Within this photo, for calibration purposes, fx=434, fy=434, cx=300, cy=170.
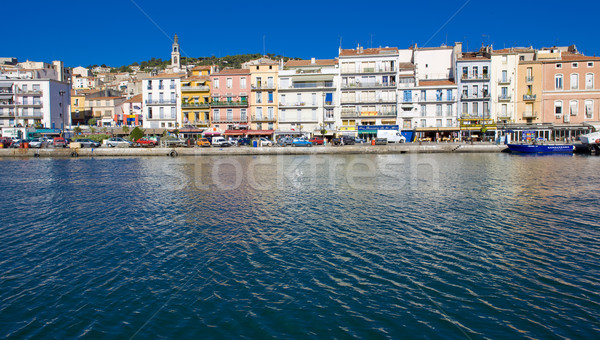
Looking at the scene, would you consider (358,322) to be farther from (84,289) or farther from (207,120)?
(207,120)

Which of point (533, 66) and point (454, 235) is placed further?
point (533, 66)

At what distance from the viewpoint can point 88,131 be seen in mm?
73438

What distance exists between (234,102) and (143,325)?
61121 mm

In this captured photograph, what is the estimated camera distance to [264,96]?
68.1m

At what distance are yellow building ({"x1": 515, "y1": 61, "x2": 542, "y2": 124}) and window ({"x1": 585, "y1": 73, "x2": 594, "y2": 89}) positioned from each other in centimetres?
575

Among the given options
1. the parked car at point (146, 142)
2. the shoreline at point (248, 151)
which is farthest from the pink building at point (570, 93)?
the parked car at point (146, 142)

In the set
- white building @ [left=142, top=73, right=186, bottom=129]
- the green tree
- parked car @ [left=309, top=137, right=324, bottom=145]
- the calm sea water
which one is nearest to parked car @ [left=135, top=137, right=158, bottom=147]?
the green tree

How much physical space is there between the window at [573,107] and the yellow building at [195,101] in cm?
5313

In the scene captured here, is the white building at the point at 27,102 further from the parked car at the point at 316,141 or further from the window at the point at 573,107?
Result: the window at the point at 573,107

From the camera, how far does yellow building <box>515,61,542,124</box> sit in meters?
61.9

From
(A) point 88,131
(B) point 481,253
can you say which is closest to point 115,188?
(B) point 481,253

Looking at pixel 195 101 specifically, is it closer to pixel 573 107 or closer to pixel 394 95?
pixel 394 95

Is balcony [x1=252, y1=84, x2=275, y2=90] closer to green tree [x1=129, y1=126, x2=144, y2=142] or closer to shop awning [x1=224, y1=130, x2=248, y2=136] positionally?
shop awning [x1=224, y1=130, x2=248, y2=136]

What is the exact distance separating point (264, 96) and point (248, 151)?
16.1 metres
